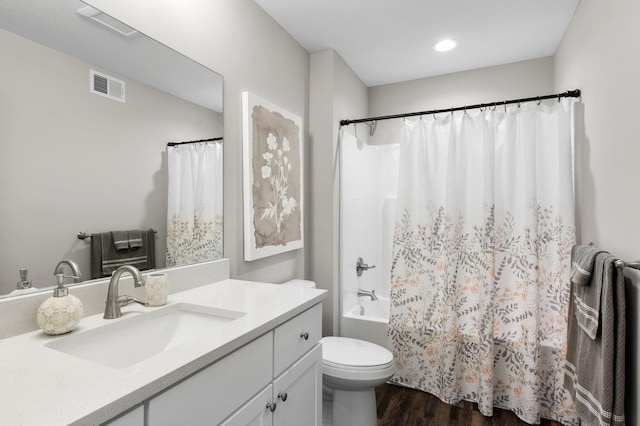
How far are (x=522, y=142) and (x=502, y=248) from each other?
700 mm

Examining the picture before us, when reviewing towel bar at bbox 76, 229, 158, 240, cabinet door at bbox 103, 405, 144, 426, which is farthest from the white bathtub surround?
cabinet door at bbox 103, 405, 144, 426

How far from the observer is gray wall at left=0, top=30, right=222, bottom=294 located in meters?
0.96

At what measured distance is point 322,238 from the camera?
8.44 feet

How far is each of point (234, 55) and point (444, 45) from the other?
5.29ft

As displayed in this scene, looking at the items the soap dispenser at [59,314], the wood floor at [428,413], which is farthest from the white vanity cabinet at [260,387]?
the wood floor at [428,413]

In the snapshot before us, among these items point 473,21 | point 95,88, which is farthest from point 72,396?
point 473,21

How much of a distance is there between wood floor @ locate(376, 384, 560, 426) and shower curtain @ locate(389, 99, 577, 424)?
2.1 inches

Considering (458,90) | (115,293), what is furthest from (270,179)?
(458,90)

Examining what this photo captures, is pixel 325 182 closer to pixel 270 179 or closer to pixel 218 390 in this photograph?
pixel 270 179

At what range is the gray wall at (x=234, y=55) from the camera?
1421 millimetres

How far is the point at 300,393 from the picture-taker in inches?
51.0

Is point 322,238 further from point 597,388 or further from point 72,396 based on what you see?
point 72,396

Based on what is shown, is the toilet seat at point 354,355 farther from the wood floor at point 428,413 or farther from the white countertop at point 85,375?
the white countertop at point 85,375

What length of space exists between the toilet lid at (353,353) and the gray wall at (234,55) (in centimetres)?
54
